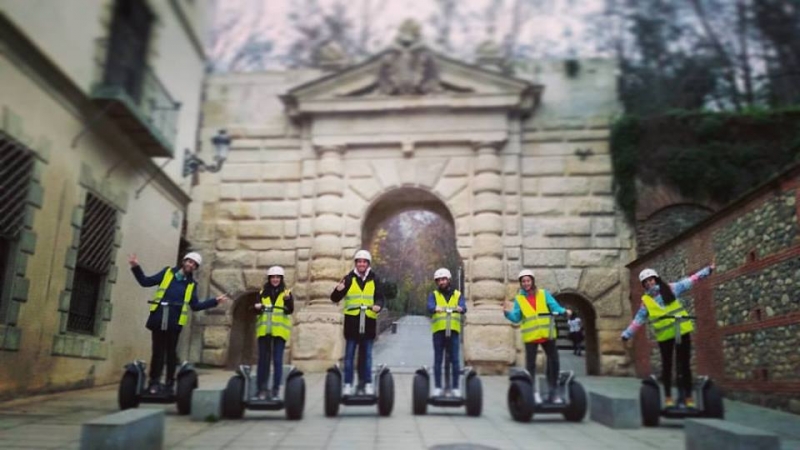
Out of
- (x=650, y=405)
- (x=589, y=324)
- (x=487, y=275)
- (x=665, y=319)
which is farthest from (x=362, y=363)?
(x=589, y=324)

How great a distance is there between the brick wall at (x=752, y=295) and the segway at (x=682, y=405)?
185 centimetres

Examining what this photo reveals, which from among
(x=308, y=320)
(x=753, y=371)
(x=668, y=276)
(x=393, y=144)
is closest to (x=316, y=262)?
(x=308, y=320)

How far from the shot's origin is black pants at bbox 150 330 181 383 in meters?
7.25

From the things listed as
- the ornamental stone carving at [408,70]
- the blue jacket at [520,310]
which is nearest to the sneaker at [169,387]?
the blue jacket at [520,310]

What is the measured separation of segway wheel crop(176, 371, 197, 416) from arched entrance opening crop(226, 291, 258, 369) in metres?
9.09

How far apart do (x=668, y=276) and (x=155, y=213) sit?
10201 millimetres

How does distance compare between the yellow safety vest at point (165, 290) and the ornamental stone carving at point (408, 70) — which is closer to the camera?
the yellow safety vest at point (165, 290)

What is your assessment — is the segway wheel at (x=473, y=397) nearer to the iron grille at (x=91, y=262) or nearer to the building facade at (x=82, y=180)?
the building facade at (x=82, y=180)

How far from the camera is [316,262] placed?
→ 15.8m

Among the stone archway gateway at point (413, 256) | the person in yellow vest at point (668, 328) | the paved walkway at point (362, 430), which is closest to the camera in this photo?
the paved walkway at point (362, 430)

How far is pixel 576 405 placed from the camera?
6984mm

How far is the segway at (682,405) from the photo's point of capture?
21.8 ft

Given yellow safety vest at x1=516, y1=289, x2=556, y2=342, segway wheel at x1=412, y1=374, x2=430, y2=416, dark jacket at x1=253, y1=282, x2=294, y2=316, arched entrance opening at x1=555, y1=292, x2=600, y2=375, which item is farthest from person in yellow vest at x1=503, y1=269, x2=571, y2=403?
arched entrance opening at x1=555, y1=292, x2=600, y2=375

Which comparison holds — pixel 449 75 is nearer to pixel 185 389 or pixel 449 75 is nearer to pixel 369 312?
pixel 369 312
